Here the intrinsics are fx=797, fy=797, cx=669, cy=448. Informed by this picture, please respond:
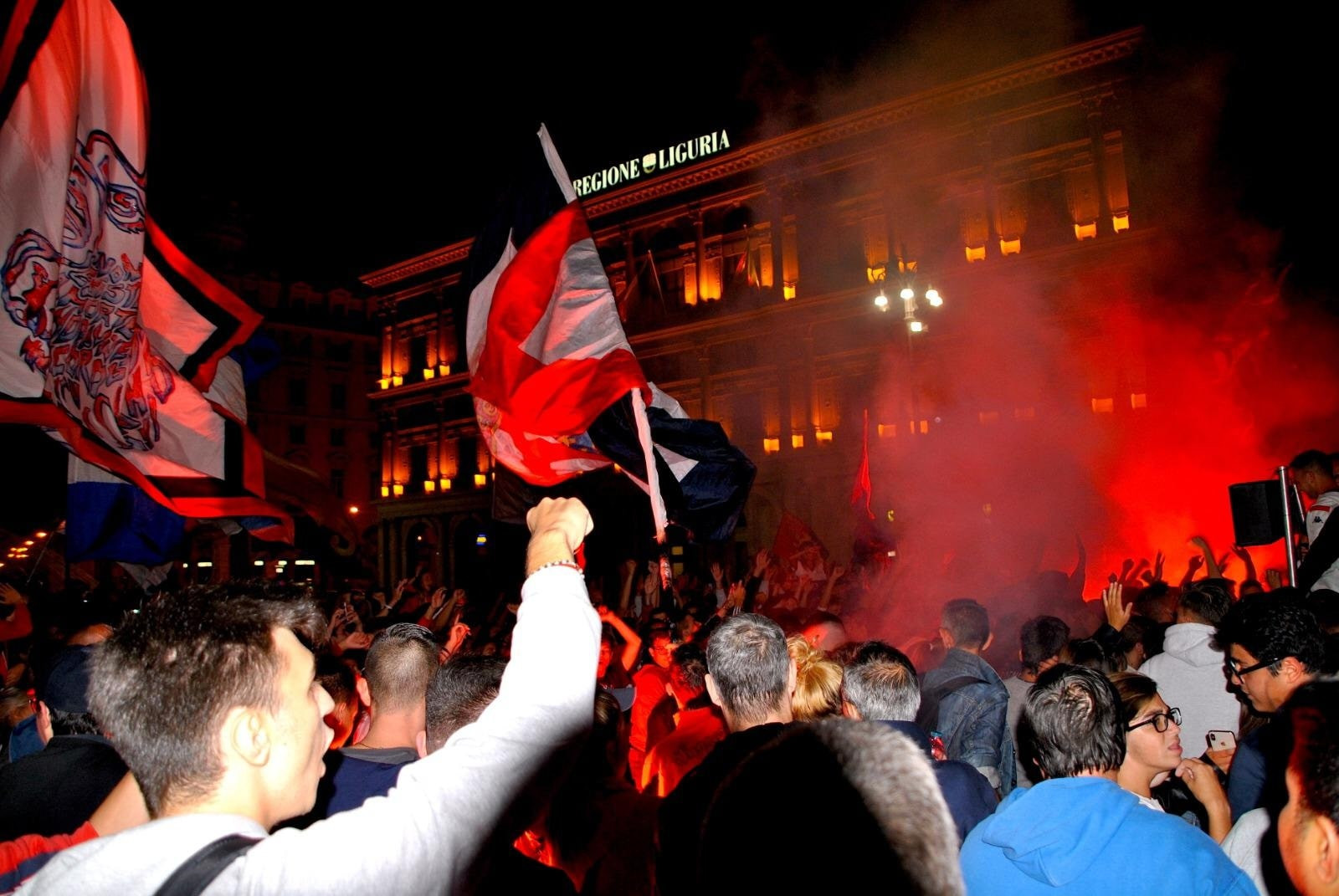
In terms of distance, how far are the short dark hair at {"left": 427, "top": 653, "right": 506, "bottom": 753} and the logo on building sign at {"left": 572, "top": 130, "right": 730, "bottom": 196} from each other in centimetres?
2727

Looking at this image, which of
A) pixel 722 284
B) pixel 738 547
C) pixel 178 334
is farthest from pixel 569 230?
pixel 722 284

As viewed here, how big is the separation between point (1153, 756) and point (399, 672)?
2831 mm

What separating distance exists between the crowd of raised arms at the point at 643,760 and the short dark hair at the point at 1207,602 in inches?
0.6

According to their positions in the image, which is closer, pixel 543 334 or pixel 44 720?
pixel 44 720

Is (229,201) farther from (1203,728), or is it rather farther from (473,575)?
(1203,728)

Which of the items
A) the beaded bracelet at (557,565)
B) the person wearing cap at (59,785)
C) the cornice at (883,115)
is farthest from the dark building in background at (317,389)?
the beaded bracelet at (557,565)

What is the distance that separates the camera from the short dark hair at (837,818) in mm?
949

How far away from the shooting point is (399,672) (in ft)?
10.5

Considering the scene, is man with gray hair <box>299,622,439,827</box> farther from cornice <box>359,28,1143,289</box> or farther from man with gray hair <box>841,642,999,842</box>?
cornice <box>359,28,1143,289</box>

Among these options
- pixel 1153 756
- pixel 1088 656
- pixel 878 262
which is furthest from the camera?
pixel 878 262

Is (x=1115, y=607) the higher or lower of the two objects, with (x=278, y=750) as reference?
lower

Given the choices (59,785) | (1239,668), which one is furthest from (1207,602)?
(59,785)

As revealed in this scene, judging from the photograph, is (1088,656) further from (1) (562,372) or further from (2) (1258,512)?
(1) (562,372)

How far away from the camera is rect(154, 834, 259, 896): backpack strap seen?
37.7 inches
